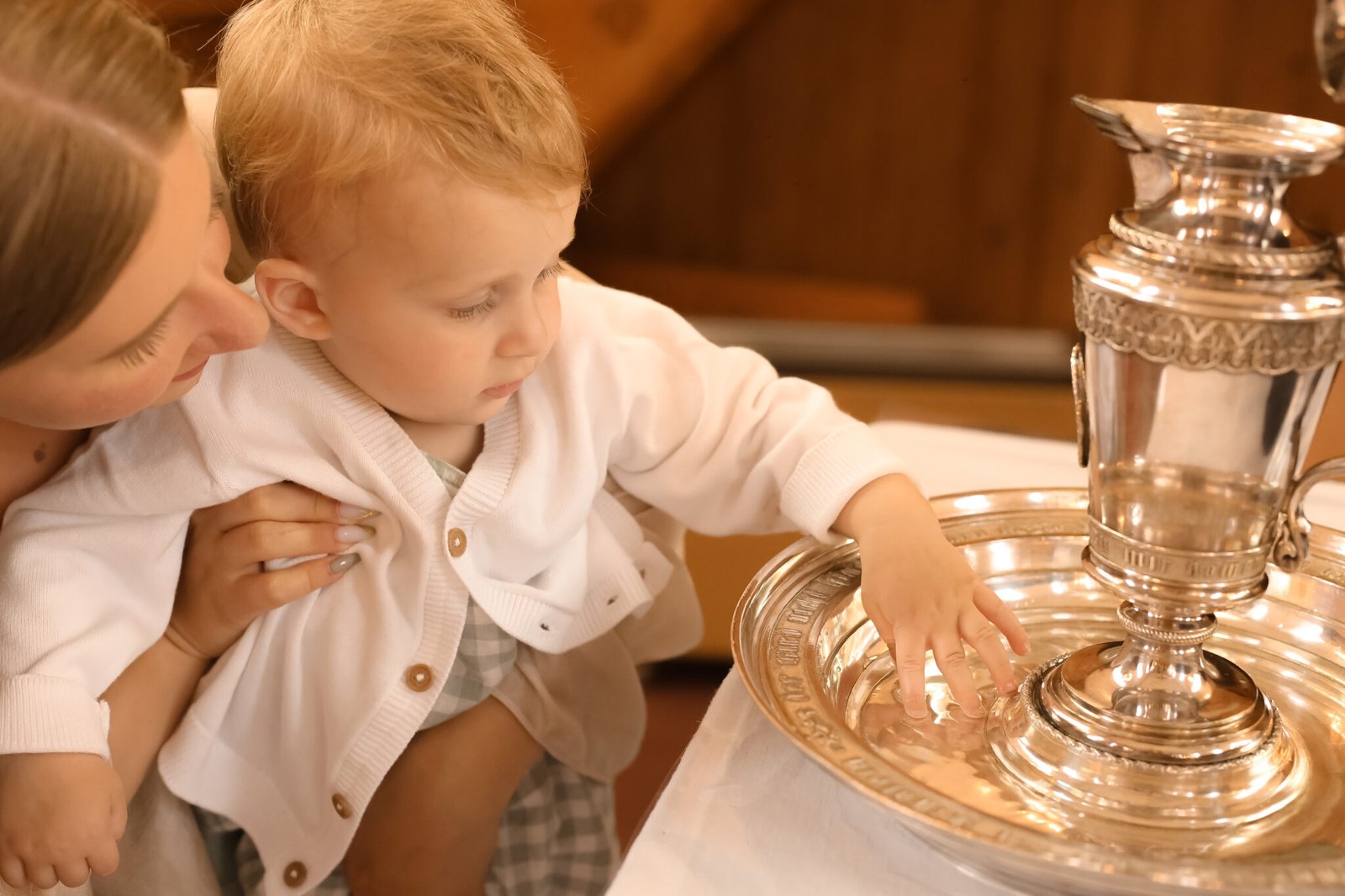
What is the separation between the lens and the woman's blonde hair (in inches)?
20.4

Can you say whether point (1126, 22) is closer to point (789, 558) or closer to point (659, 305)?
point (659, 305)

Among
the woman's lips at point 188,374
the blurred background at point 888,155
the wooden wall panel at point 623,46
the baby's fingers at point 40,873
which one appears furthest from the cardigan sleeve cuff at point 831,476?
the blurred background at point 888,155

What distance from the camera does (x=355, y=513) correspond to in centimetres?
77

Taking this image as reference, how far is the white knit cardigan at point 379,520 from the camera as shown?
0.70 m

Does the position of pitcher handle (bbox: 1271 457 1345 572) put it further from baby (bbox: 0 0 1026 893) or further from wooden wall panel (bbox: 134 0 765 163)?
wooden wall panel (bbox: 134 0 765 163)

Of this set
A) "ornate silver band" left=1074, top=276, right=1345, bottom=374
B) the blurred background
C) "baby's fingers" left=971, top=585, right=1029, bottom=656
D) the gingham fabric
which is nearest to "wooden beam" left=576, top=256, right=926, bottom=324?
the blurred background

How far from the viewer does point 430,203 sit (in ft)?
2.18

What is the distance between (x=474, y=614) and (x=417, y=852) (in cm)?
16

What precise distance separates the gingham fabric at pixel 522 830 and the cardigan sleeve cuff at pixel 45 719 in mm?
198

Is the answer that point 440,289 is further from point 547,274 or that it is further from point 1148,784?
point 1148,784

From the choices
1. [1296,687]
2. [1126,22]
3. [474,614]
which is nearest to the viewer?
[1296,687]

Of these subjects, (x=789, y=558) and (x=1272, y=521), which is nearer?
(x=1272, y=521)

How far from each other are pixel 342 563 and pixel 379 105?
0.90 feet

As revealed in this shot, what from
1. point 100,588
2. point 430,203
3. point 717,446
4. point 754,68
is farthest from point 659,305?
point 754,68
